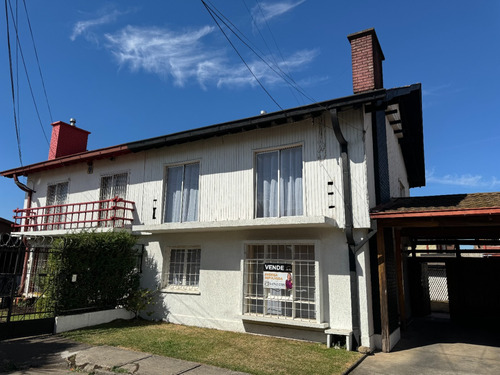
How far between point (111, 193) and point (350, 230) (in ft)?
29.3

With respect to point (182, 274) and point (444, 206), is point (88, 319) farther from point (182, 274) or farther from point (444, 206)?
point (444, 206)

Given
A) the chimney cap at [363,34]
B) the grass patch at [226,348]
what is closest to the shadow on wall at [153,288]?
the grass patch at [226,348]

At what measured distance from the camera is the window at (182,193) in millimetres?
10844

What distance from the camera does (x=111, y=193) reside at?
12.8 meters

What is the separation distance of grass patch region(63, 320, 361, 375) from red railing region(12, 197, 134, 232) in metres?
3.64

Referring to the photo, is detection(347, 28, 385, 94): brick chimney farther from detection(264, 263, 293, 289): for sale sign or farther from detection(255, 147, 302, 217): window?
→ detection(264, 263, 293, 289): for sale sign

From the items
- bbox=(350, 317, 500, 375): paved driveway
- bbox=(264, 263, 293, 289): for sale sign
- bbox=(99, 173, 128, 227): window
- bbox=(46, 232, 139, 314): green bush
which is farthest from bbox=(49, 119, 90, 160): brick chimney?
bbox=(350, 317, 500, 375): paved driveway

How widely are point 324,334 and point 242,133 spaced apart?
581cm

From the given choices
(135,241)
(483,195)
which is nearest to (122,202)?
(135,241)

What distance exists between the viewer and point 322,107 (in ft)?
27.7

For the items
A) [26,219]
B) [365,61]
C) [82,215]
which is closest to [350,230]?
[365,61]

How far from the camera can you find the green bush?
9062 mm

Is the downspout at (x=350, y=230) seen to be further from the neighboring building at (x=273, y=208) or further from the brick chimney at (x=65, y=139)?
the brick chimney at (x=65, y=139)

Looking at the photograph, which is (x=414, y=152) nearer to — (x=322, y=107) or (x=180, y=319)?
(x=322, y=107)
